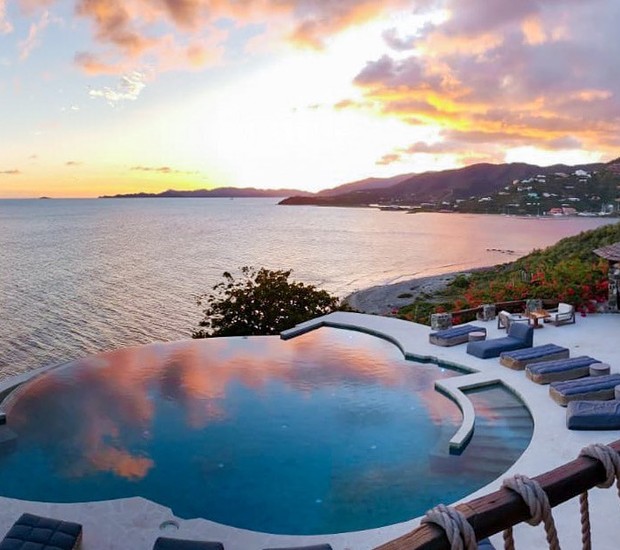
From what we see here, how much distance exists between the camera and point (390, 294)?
4238 cm

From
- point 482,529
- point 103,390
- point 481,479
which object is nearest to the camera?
point 482,529

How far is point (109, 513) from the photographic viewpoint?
24.8ft

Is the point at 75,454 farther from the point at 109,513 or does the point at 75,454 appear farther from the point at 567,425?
the point at 567,425

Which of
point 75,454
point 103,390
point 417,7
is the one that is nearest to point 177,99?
point 417,7

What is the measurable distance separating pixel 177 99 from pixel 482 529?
31.9 meters

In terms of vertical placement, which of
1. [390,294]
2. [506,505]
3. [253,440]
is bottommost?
[390,294]

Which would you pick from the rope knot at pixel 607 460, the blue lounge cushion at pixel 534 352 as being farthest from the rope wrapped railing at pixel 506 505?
the blue lounge cushion at pixel 534 352

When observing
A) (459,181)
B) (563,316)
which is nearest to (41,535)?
(563,316)

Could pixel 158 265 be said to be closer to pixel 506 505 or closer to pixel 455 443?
pixel 455 443

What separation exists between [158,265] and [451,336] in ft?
150

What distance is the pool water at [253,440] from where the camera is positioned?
8.18 meters

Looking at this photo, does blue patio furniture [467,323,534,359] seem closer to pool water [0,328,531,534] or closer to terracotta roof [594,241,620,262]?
pool water [0,328,531,534]

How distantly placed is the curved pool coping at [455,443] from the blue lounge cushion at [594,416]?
0.15 m

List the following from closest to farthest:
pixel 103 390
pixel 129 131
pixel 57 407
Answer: pixel 57 407 → pixel 103 390 → pixel 129 131
